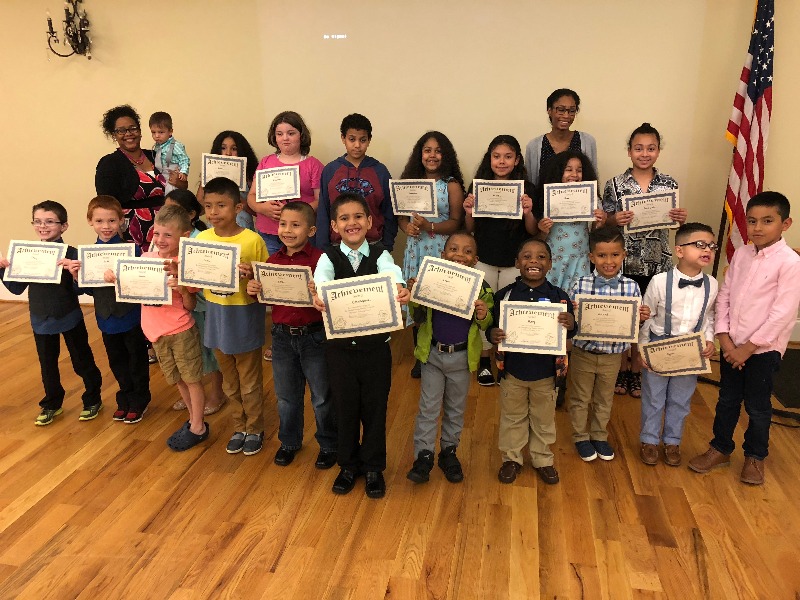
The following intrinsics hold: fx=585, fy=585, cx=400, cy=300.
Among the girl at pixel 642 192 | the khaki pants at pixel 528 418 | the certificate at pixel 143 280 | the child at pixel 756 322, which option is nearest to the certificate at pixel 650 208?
the girl at pixel 642 192

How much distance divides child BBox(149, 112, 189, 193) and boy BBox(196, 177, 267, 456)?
1649 millimetres

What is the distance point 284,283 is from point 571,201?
1735 millimetres

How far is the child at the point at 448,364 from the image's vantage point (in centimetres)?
276

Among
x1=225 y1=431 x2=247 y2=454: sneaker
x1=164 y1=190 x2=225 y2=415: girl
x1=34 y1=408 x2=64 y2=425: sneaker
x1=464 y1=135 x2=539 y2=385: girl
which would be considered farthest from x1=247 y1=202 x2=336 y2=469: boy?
x1=34 y1=408 x2=64 y2=425: sneaker

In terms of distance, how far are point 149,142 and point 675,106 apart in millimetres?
4468

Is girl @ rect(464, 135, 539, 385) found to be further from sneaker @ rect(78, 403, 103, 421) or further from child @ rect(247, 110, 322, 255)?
sneaker @ rect(78, 403, 103, 421)

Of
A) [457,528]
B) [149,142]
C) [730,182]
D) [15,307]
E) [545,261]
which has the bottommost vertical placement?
[457,528]

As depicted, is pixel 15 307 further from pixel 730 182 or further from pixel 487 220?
pixel 730 182

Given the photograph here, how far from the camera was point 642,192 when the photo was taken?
3512mm

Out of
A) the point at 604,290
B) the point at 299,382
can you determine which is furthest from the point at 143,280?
the point at 604,290

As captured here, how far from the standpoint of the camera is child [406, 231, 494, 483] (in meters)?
2.76

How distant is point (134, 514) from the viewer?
2783 millimetres

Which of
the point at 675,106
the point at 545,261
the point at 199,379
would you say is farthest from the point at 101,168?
the point at 675,106

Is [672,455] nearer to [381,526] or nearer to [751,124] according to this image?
[381,526]
